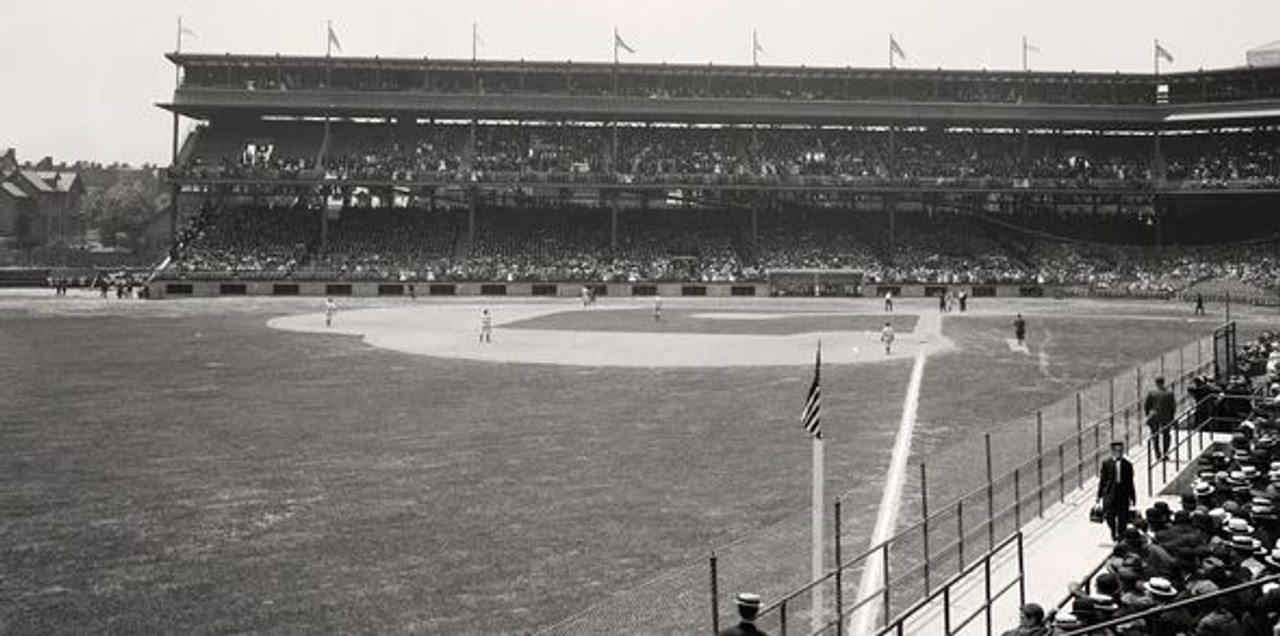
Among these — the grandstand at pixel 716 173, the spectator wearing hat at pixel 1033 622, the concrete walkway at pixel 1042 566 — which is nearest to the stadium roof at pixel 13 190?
the grandstand at pixel 716 173

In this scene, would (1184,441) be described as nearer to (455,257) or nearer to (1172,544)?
(1172,544)

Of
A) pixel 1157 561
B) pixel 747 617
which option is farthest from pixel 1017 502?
pixel 747 617

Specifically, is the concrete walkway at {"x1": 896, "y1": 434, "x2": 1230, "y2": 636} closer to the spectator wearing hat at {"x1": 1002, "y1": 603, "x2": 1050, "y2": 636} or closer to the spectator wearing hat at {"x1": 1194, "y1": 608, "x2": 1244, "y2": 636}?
the spectator wearing hat at {"x1": 1002, "y1": 603, "x2": 1050, "y2": 636}

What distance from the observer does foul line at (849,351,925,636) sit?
10.7 metres

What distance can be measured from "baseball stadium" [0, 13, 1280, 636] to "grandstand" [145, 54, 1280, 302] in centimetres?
37

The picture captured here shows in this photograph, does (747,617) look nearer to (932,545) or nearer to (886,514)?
→ (932,545)

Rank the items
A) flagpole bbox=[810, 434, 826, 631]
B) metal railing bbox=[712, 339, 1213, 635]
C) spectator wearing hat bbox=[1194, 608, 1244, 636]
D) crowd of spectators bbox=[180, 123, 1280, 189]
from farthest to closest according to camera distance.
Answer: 1. crowd of spectators bbox=[180, 123, 1280, 189]
2. metal railing bbox=[712, 339, 1213, 635]
3. flagpole bbox=[810, 434, 826, 631]
4. spectator wearing hat bbox=[1194, 608, 1244, 636]

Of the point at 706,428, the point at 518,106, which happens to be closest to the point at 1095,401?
the point at 706,428

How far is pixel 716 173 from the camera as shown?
262ft

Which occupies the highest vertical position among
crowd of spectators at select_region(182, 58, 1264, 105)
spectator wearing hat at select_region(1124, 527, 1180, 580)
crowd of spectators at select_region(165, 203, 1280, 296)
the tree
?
crowd of spectators at select_region(182, 58, 1264, 105)

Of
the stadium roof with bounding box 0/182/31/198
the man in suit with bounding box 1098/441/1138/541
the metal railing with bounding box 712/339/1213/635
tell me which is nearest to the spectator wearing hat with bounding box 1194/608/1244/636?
the metal railing with bounding box 712/339/1213/635

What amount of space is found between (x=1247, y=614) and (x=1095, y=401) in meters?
19.0

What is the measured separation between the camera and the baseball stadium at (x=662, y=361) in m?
11.2

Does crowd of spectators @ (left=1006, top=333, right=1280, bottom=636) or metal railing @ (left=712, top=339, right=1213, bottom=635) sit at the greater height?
crowd of spectators @ (left=1006, top=333, right=1280, bottom=636)
